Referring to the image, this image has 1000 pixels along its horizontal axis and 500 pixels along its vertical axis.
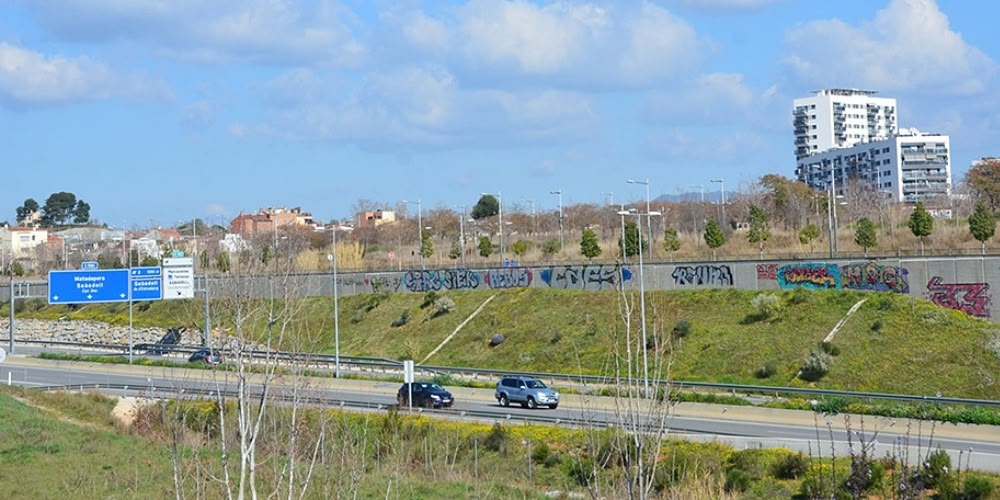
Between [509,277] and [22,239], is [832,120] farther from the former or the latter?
[22,239]

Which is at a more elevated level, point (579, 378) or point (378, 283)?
point (378, 283)

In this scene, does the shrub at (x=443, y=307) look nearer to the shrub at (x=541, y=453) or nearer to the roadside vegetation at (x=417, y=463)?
the roadside vegetation at (x=417, y=463)

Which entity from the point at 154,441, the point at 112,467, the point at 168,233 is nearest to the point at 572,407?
the point at 154,441

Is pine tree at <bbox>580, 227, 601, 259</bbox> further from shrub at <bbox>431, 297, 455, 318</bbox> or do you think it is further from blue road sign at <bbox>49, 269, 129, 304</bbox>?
blue road sign at <bbox>49, 269, 129, 304</bbox>

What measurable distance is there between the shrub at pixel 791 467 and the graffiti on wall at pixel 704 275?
3375 centimetres

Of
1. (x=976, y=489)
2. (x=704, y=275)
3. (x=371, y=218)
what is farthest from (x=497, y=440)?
(x=371, y=218)

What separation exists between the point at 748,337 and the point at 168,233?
461ft

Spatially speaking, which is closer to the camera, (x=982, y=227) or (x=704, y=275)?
(x=982, y=227)

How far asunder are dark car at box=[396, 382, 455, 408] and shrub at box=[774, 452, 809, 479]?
60.6 feet

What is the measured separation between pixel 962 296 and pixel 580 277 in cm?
2435

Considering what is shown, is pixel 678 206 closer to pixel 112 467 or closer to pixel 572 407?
pixel 572 407

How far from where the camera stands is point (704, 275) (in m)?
64.6

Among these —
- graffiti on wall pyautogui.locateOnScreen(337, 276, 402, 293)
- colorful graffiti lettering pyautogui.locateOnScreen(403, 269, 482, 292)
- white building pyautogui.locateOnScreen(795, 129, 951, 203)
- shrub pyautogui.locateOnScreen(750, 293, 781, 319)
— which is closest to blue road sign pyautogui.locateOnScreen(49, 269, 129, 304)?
graffiti on wall pyautogui.locateOnScreen(337, 276, 402, 293)

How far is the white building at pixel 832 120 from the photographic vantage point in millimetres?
189250
